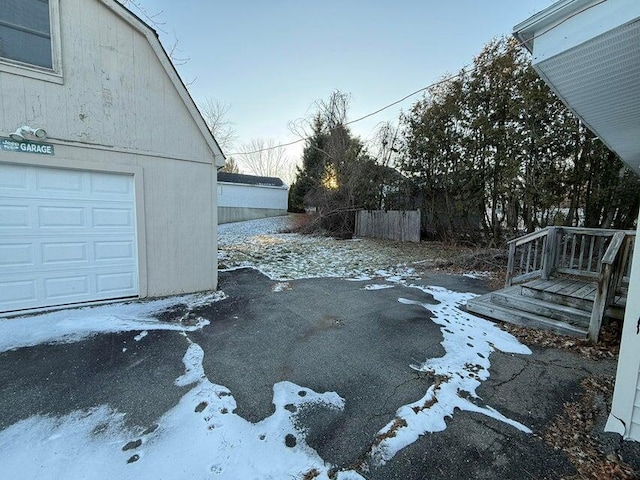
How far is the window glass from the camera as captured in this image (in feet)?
12.3

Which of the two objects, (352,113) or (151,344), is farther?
(352,113)

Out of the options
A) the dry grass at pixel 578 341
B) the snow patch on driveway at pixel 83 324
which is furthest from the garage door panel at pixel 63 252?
the dry grass at pixel 578 341

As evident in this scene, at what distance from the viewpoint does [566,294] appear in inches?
160

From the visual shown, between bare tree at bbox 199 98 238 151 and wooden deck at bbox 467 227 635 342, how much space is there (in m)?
16.9

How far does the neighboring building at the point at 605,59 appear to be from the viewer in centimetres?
175

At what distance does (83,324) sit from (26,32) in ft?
13.2

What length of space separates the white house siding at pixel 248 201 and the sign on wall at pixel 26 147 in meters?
17.8

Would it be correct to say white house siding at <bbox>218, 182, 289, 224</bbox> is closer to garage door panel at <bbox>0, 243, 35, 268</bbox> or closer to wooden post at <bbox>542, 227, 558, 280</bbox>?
garage door panel at <bbox>0, 243, 35, 268</bbox>

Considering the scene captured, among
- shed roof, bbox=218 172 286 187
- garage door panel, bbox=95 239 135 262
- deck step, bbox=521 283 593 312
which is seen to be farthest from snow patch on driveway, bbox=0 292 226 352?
shed roof, bbox=218 172 286 187

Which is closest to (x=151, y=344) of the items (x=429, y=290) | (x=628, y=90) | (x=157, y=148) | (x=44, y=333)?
(x=44, y=333)

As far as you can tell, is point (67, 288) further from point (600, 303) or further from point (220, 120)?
point (220, 120)

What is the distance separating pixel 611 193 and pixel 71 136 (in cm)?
1211

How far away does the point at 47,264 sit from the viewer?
13.8 feet

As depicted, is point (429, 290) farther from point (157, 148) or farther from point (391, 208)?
point (391, 208)
